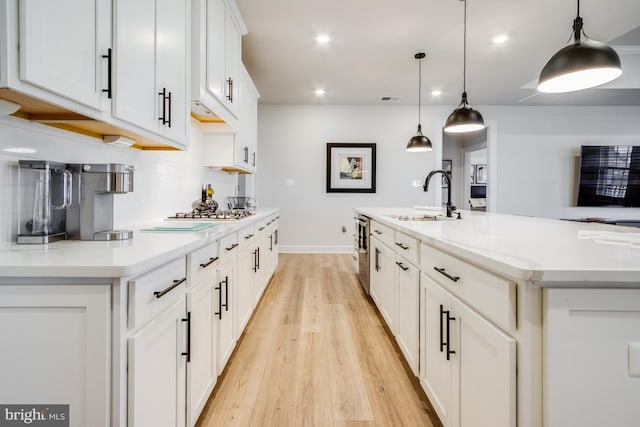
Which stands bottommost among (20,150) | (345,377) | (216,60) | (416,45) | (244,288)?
(345,377)

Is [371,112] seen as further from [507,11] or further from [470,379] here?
[470,379]

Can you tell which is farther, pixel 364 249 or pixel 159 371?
pixel 364 249

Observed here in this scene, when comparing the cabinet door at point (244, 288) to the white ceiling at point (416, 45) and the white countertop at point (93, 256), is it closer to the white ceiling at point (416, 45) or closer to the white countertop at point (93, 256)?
the white countertop at point (93, 256)

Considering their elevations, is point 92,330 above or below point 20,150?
below

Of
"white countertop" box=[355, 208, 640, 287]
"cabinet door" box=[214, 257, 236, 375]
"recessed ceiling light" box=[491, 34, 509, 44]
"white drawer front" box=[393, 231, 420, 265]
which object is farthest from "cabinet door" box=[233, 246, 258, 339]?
"recessed ceiling light" box=[491, 34, 509, 44]

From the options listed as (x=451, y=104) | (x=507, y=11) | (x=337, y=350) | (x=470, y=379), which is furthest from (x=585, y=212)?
(x=470, y=379)

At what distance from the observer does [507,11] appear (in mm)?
2904

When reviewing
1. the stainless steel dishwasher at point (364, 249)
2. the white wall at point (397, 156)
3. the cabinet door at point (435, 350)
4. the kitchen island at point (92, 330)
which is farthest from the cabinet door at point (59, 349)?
the white wall at point (397, 156)

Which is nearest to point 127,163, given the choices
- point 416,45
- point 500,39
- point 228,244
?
point 228,244

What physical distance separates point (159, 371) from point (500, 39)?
13.6ft

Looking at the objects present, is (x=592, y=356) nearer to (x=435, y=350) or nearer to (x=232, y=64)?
(x=435, y=350)

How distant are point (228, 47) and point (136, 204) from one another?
1472mm

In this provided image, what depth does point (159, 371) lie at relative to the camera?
997 mm

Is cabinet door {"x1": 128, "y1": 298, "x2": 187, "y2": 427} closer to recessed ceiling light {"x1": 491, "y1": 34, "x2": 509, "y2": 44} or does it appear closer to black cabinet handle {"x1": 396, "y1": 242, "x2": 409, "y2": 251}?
black cabinet handle {"x1": 396, "y1": 242, "x2": 409, "y2": 251}
